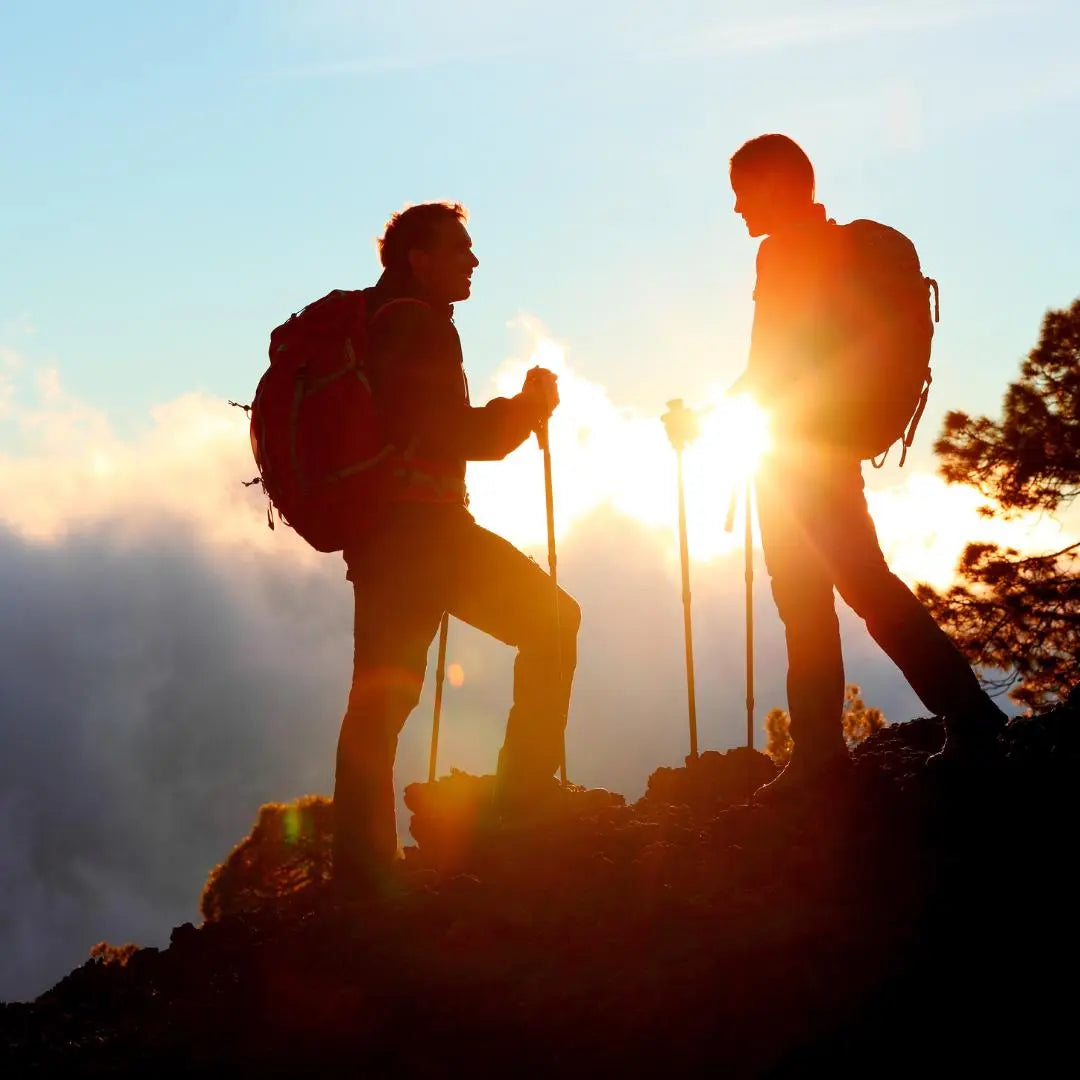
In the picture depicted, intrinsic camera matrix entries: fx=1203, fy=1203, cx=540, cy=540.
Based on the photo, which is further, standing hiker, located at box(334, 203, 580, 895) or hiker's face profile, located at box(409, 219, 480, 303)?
hiker's face profile, located at box(409, 219, 480, 303)

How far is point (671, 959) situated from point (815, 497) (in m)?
2.26

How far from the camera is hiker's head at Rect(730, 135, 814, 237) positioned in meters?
5.63

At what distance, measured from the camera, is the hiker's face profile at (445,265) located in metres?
5.46

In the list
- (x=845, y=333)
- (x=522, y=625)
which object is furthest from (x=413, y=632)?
(x=845, y=333)

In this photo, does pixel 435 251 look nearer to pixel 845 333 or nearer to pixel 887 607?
pixel 845 333

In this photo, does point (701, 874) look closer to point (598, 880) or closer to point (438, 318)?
point (598, 880)

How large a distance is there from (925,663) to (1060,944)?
140 cm

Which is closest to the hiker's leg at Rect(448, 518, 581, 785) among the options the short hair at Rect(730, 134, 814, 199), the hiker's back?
the hiker's back

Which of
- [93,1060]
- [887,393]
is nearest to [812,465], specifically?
[887,393]

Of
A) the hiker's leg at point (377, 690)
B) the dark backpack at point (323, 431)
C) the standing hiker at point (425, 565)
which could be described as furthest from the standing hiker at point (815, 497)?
the dark backpack at point (323, 431)

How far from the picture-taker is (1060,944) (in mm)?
3922

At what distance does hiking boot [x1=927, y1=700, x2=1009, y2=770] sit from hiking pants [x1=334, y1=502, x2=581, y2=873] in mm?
1689

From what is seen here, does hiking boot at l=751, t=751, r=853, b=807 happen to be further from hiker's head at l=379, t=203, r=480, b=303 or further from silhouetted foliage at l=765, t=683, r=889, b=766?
silhouetted foliage at l=765, t=683, r=889, b=766

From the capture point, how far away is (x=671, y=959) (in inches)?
164
